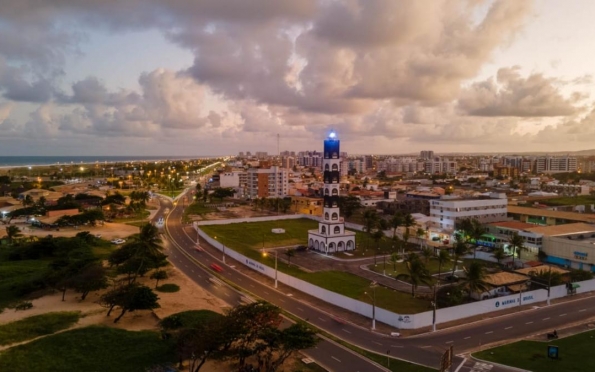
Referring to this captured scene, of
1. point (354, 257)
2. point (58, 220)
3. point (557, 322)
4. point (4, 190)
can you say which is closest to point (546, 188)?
point (354, 257)

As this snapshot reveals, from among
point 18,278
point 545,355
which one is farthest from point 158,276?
point 545,355

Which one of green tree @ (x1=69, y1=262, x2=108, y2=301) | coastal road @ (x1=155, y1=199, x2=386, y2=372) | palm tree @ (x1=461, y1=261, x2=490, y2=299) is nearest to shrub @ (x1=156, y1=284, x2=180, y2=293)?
coastal road @ (x1=155, y1=199, x2=386, y2=372)

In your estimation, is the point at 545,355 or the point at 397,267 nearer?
the point at 545,355

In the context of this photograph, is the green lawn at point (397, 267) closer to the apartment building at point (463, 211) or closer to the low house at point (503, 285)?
the low house at point (503, 285)

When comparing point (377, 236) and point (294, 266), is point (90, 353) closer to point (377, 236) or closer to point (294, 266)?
point (294, 266)

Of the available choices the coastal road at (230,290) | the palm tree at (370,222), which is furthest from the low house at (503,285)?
the palm tree at (370,222)

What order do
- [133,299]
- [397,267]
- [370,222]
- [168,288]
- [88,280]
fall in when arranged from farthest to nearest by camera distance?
1. [370,222]
2. [397,267]
3. [168,288]
4. [88,280]
5. [133,299]

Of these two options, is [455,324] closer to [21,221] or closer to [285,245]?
[285,245]
